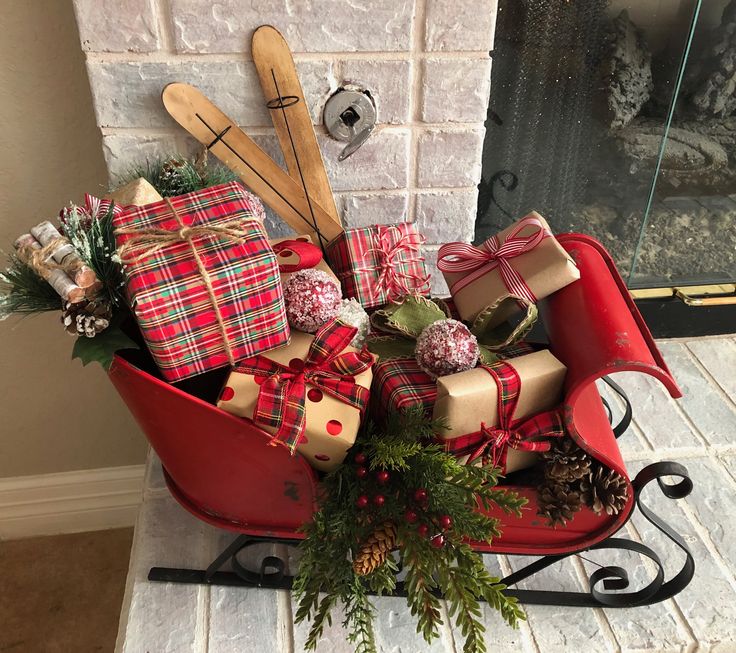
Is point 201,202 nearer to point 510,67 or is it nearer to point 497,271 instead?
point 497,271

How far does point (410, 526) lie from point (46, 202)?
2.56 ft

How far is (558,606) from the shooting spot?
0.86 m

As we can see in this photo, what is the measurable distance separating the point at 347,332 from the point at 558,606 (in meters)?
0.46

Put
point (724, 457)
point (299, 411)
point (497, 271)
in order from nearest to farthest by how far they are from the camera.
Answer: point (299, 411), point (497, 271), point (724, 457)

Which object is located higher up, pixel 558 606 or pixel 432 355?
pixel 432 355

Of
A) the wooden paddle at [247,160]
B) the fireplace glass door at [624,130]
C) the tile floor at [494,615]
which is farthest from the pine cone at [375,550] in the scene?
the fireplace glass door at [624,130]

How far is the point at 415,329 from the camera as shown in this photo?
2.75ft

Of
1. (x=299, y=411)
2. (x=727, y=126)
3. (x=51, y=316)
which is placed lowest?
(x=51, y=316)

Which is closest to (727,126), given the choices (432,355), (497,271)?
(497,271)

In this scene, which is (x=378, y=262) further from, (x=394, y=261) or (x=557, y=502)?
(x=557, y=502)

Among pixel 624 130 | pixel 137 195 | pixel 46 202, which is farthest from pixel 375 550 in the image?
pixel 624 130

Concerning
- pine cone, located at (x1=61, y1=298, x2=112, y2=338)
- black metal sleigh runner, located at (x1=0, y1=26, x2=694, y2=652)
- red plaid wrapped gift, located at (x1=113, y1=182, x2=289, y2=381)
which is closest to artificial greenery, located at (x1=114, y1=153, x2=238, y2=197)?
black metal sleigh runner, located at (x1=0, y1=26, x2=694, y2=652)

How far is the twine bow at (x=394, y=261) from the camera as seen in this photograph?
0.87 meters

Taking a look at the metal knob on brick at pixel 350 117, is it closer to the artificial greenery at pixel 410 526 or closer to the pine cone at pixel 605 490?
the artificial greenery at pixel 410 526
